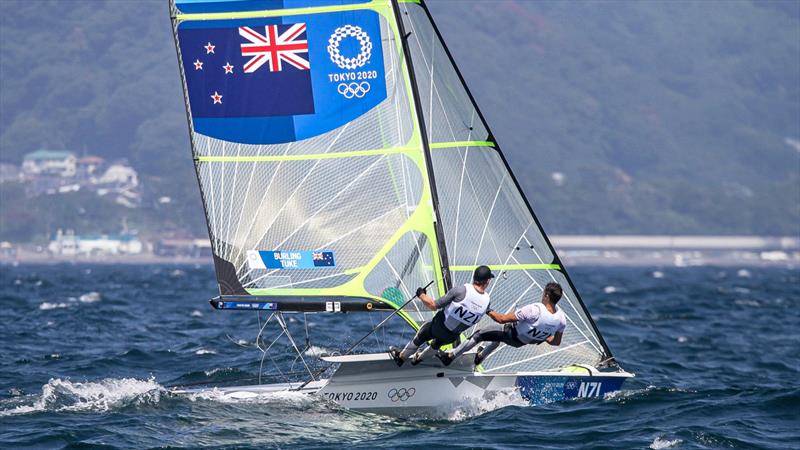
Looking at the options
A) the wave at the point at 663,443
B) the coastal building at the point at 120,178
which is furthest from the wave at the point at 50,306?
the coastal building at the point at 120,178

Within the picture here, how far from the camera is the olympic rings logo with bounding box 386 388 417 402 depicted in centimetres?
1689

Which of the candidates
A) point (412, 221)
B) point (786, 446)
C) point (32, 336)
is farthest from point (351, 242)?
point (32, 336)

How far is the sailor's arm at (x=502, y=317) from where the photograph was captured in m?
16.4

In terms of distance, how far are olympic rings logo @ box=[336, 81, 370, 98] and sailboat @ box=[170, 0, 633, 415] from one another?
0.01 meters

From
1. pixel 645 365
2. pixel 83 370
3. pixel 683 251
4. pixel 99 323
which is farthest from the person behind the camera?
pixel 683 251

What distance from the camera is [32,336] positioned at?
28.1 meters

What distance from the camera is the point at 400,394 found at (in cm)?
1689

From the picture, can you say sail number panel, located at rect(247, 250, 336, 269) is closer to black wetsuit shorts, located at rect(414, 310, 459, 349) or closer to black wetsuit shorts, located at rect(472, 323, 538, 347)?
black wetsuit shorts, located at rect(414, 310, 459, 349)

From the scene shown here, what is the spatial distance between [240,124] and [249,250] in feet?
5.85

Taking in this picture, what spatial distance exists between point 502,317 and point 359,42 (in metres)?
4.36

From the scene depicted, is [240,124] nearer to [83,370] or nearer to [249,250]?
[249,250]

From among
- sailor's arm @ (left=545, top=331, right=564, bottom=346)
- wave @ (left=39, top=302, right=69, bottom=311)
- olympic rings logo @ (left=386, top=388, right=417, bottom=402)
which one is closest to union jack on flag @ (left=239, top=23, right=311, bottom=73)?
olympic rings logo @ (left=386, top=388, right=417, bottom=402)

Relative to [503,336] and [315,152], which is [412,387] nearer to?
[503,336]

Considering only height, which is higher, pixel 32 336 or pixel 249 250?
pixel 249 250
